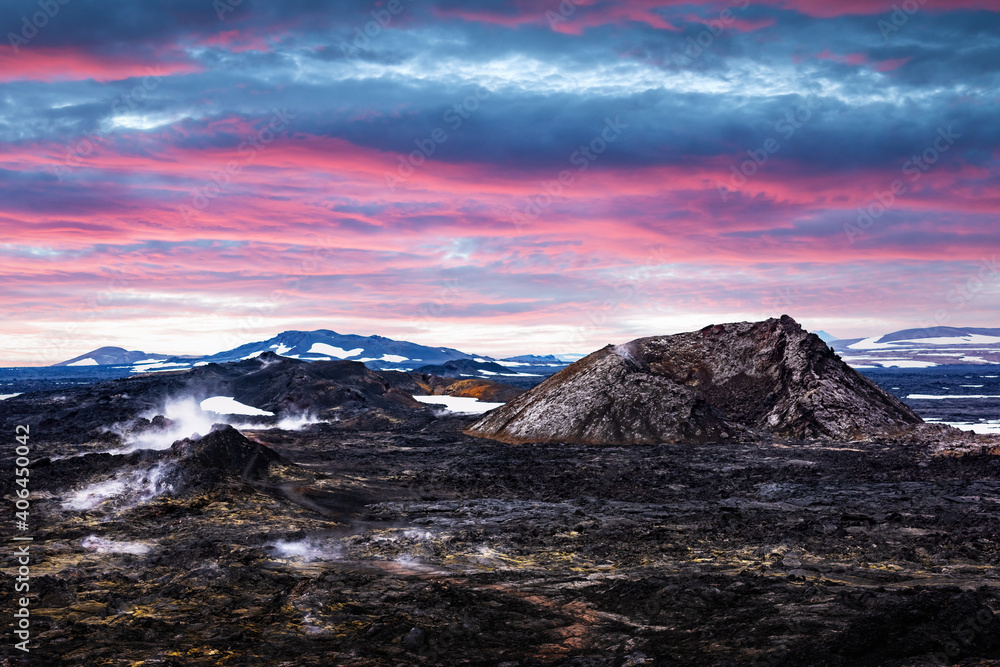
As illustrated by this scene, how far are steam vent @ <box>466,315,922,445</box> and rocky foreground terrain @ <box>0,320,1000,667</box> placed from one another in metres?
6.45

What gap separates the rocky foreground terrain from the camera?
363 inches

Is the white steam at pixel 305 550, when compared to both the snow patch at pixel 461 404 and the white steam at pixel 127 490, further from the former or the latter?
the snow patch at pixel 461 404

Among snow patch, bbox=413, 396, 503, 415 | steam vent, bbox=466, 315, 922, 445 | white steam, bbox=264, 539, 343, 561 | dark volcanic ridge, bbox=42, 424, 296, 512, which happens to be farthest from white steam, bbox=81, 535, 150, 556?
snow patch, bbox=413, 396, 503, 415

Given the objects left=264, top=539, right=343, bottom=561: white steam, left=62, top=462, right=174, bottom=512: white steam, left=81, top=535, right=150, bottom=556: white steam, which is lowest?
left=264, top=539, right=343, bottom=561: white steam

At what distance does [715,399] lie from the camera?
42.6 meters

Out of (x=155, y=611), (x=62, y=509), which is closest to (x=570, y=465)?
(x=62, y=509)

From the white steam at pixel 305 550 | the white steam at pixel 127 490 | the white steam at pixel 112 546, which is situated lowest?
the white steam at pixel 305 550

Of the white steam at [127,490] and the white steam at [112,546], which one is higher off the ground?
the white steam at [127,490]

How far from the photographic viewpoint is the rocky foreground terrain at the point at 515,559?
9227 mm

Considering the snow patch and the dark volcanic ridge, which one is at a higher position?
the dark volcanic ridge

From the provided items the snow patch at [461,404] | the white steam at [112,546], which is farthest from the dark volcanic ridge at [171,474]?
the snow patch at [461,404]

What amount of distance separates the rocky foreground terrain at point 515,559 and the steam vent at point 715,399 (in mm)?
6448

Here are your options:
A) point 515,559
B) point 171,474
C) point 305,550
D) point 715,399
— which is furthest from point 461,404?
point 515,559

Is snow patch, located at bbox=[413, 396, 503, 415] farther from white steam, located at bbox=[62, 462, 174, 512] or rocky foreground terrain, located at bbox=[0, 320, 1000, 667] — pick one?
white steam, located at bbox=[62, 462, 174, 512]
